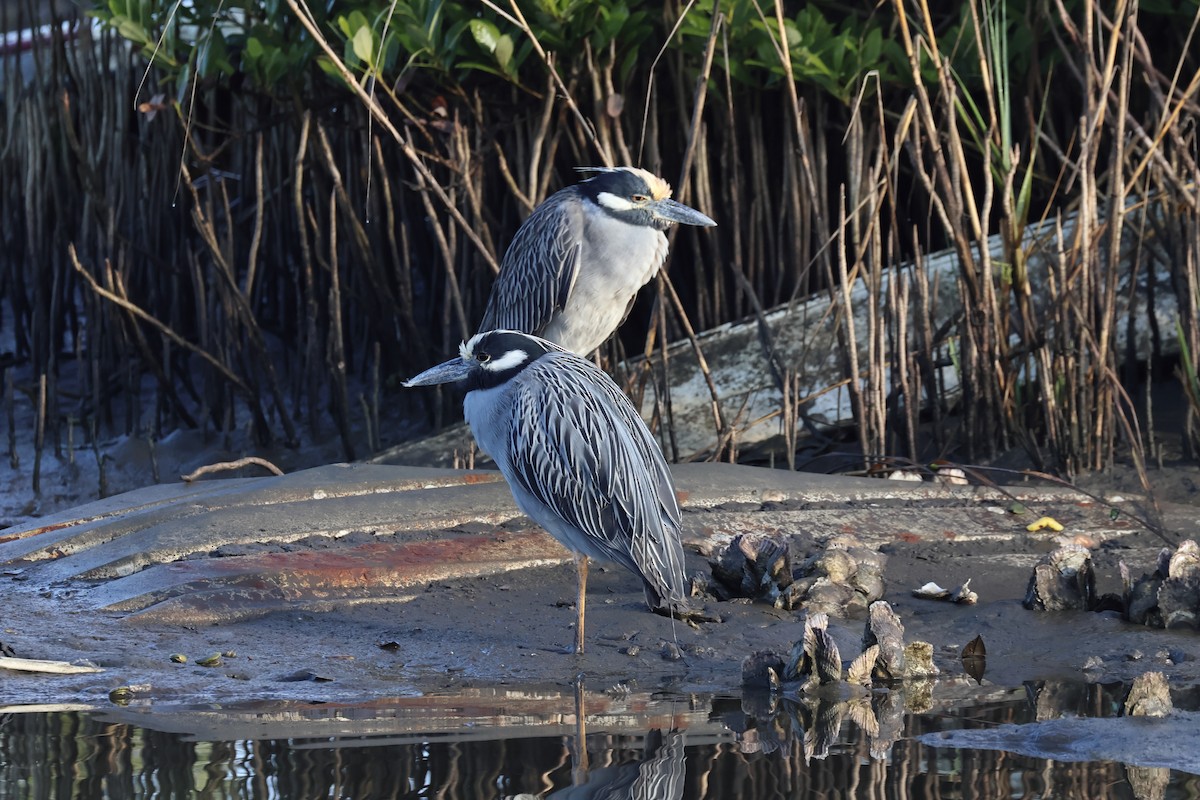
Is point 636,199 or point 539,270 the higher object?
point 636,199

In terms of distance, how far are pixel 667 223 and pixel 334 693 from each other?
3.03 m

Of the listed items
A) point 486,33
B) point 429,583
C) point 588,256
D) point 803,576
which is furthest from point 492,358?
point 486,33

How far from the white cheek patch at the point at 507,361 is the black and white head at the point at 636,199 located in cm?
158

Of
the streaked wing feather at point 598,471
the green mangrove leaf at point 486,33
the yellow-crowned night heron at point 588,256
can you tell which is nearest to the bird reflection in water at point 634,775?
the streaked wing feather at point 598,471

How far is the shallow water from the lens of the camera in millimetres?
2430

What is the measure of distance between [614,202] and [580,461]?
200cm

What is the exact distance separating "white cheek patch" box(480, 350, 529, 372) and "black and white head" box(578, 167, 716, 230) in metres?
1.58

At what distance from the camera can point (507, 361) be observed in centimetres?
419

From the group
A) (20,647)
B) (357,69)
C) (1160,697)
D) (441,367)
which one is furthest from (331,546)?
(357,69)

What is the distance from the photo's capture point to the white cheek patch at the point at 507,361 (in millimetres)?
4191

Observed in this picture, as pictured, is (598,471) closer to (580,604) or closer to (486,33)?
(580,604)

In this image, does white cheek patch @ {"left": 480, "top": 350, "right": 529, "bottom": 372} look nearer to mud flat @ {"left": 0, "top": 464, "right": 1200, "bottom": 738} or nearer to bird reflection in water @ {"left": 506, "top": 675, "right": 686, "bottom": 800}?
mud flat @ {"left": 0, "top": 464, "right": 1200, "bottom": 738}

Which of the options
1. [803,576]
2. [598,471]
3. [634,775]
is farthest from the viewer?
[803,576]

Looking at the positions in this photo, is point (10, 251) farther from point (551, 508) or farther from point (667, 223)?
point (551, 508)
